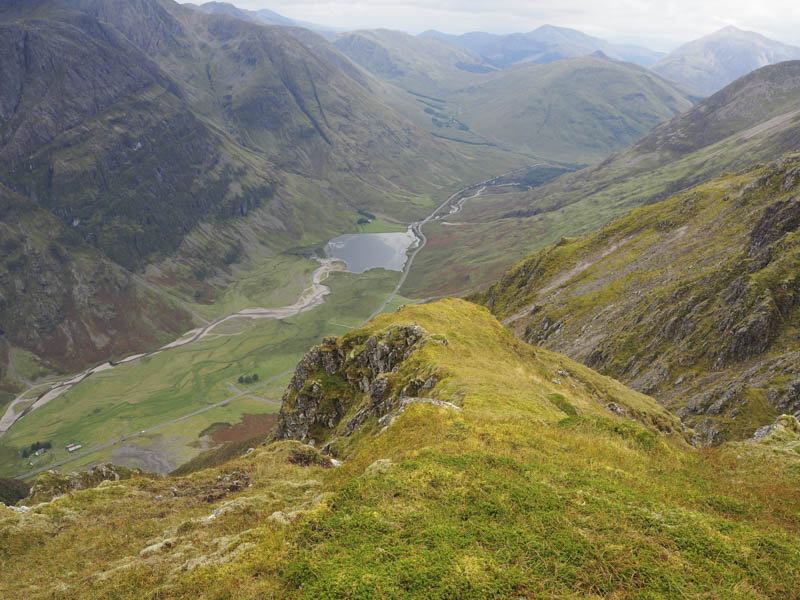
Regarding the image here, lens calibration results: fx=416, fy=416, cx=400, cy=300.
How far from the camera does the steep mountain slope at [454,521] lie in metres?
14.6

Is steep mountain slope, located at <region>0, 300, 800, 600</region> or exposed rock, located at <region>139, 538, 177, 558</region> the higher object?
steep mountain slope, located at <region>0, 300, 800, 600</region>

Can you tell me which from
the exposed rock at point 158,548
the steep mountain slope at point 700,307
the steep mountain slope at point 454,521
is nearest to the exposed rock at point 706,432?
the steep mountain slope at point 700,307

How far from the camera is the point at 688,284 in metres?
92.9

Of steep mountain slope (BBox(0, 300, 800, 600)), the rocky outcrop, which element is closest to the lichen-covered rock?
steep mountain slope (BBox(0, 300, 800, 600))

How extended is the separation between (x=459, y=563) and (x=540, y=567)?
9.37 ft

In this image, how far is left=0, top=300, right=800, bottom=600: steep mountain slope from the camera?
14570mm

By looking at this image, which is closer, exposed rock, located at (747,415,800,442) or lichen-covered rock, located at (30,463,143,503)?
exposed rock, located at (747,415,800,442)

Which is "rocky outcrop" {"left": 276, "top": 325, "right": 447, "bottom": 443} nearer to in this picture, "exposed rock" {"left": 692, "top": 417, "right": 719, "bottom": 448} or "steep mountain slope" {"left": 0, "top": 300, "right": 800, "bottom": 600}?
"steep mountain slope" {"left": 0, "top": 300, "right": 800, "bottom": 600}

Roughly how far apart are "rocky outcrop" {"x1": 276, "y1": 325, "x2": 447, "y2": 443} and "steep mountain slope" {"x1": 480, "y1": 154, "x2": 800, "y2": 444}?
152 feet

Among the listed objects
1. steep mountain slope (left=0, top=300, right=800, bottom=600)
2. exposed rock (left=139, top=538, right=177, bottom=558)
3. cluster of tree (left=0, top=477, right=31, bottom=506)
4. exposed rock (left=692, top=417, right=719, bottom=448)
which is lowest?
cluster of tree (left=0, top=477, right=31, bottom=506)

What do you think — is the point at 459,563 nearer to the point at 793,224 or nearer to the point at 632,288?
the point at 793,224

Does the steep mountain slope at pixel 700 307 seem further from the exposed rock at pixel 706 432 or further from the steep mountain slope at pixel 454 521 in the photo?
the steep mountain slope at pixel 454 521

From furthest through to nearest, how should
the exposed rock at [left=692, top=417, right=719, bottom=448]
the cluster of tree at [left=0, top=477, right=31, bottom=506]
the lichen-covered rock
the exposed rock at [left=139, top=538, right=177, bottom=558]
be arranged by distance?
the cluster of tree at [left=0, top=477, right=31, bottom=506] → the exposed rock at [left=692, top=417, right=719, bottom=448] → the lichen-covered rock → the exposed rock at [left=139, top=538, right=177, bottom=558]

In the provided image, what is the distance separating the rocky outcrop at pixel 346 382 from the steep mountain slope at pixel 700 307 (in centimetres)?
4628
